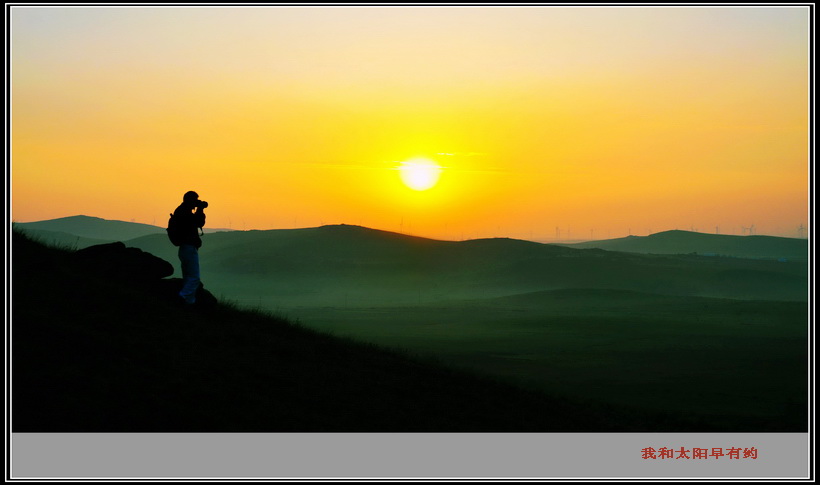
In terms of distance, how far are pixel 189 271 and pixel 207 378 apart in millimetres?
4631

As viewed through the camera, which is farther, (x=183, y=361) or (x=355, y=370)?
(x=355, y=370)

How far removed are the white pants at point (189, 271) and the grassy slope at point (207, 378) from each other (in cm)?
40

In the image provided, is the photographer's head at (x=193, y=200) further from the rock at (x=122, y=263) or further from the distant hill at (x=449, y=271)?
the distant hill at (x=449, y=271)

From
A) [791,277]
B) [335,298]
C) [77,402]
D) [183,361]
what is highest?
[791,277]

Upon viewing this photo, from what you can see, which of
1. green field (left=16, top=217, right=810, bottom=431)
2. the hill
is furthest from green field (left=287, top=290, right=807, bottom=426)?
the hill

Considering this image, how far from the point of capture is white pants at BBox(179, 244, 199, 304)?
652 inches

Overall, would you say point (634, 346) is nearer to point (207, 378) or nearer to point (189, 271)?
point (189, 271)

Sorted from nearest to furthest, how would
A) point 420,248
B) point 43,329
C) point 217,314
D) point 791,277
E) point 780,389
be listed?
point 43,329 → point 217,314 → point 780,389 → point 791,277 → point 420,248

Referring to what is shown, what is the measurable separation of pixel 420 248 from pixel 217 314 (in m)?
172

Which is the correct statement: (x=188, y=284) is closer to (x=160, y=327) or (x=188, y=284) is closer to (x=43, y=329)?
(x=160, y=327)

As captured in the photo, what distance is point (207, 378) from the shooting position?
13312 mm

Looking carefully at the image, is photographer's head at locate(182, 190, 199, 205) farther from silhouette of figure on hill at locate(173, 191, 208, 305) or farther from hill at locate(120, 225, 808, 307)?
hill at locate(120, 225, 808, 307)

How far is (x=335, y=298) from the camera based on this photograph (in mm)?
144625

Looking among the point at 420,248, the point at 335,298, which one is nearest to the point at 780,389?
the point at 335,298
